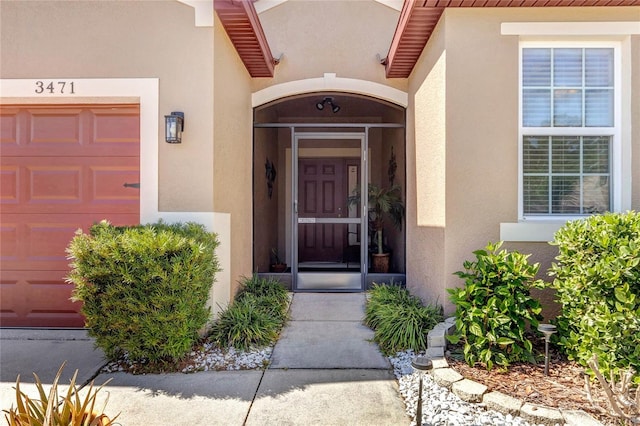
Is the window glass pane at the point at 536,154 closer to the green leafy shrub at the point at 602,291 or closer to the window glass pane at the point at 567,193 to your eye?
the window glass pane at the point at 567,193

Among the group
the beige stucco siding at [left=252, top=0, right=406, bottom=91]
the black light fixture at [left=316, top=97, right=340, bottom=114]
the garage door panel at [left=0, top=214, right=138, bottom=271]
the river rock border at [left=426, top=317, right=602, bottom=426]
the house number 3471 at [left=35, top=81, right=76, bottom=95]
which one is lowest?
the river rock border at [left=426, top=317, right=602, bottom=426]

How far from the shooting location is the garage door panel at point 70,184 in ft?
14.9

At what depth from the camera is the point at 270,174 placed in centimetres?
773

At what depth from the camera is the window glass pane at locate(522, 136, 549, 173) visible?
164 inches

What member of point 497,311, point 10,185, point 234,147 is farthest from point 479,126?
point 10,185

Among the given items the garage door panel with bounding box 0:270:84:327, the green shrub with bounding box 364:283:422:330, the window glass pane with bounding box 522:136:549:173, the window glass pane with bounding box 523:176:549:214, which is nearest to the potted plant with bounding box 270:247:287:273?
the green shrub with bounding box 364:283:422:330

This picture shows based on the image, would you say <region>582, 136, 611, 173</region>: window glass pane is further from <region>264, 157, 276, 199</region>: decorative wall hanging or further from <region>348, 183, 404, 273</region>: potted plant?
<region>264, 157, 276, 199</region>: decorative wall hanging

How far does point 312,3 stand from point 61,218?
471 centimetres

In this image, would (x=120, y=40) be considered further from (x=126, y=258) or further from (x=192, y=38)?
(x=126, y=258)

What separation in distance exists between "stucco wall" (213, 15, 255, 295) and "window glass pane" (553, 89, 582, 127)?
A: 3.74 m

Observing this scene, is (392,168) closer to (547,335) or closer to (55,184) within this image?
(547,335)

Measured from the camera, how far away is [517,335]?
3307 mm

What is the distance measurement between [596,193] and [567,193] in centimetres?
30

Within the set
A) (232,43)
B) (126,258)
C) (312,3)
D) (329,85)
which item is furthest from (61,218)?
(312,3)
